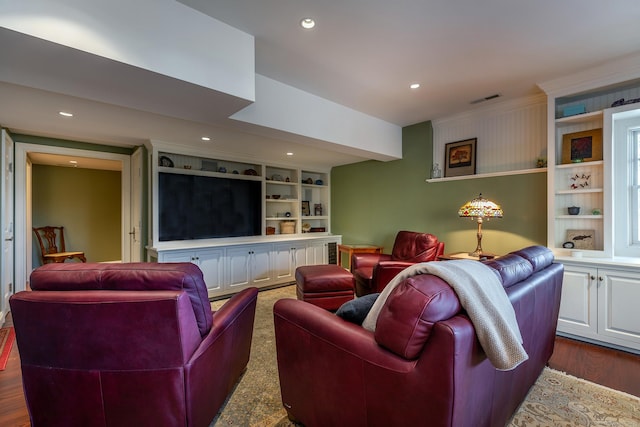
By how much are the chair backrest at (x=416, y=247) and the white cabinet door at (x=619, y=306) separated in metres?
1.48

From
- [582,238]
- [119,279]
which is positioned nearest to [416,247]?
[582,238]

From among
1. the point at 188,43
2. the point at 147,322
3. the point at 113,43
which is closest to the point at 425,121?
the point at 188,43

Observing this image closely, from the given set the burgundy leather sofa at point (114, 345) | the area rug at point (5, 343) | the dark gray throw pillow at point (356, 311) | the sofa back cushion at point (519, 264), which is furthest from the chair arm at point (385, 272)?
the area rug at point (5, 343)

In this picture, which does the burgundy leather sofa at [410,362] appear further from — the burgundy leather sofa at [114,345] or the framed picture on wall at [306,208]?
the framed picture on wall at [306,208]

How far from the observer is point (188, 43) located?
5.90 ft

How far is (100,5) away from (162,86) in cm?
46

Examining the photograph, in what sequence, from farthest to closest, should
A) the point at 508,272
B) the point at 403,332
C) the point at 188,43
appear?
the point at 188,43 < the point at 508,272 < the point at 403,332

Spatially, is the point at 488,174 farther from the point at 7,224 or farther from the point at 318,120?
the point at 7,224

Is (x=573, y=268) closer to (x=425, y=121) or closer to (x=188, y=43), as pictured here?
(x=425, y=121)

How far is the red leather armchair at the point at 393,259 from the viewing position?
10.4 feet

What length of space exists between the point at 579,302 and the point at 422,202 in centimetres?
202

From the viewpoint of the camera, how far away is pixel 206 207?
14.2 ft

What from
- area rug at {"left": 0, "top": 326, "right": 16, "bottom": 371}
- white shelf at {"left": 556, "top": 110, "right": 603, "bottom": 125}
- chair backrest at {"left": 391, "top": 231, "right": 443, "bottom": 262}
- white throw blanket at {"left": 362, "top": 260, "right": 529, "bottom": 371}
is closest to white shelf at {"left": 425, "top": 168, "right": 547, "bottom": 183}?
white shelf at {"left": 556, "top": 110, "right": 603, "bottom": 125}

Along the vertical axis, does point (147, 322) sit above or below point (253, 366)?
above
